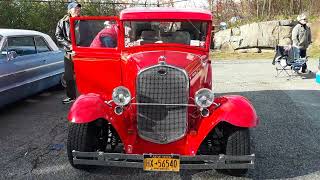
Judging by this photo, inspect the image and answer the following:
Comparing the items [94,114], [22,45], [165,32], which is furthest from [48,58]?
[94,114]

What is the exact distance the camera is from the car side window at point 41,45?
29.4 ft

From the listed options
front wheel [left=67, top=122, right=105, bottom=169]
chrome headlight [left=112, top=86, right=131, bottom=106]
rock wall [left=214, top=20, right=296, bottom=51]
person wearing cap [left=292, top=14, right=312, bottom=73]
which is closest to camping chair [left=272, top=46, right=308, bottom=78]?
person wearing cap [left=292, top=14, right=312, bottom=73]

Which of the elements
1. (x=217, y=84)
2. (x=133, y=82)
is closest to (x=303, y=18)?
A: (x=217, y=84)

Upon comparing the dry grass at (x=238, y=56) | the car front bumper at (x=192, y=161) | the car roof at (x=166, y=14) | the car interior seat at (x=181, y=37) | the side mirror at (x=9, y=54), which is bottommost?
the dry grass at (x=238, y=56)

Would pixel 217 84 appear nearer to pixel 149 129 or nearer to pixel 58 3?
pixel 149 129

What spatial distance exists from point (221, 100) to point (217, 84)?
18.8 feet

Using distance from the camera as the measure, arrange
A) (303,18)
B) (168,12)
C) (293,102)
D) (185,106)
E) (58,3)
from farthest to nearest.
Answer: (58,3)
(303,18)
(293,102)
(168,12)
(185,106)

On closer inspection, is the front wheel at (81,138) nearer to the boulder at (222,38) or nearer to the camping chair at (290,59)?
the camping chair at (290,59)

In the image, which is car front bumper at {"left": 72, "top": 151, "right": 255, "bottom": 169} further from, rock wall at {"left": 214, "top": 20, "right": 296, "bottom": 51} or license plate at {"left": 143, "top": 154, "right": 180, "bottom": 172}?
rock wall at {"left": 214, "top": 20, "right": 296, "bottom": 51}

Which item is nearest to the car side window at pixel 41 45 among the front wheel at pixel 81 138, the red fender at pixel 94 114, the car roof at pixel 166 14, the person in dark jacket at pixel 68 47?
Answer: the person in dark jacket at pixel 68 47

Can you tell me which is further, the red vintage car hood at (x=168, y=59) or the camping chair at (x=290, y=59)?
the camping chair at (x=290, y=59)

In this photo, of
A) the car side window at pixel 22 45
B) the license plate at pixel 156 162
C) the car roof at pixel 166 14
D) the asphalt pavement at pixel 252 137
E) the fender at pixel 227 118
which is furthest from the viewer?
the car side window at pixel 22 45

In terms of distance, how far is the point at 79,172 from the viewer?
4.63 meters

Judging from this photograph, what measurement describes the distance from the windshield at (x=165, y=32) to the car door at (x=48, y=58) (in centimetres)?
376
